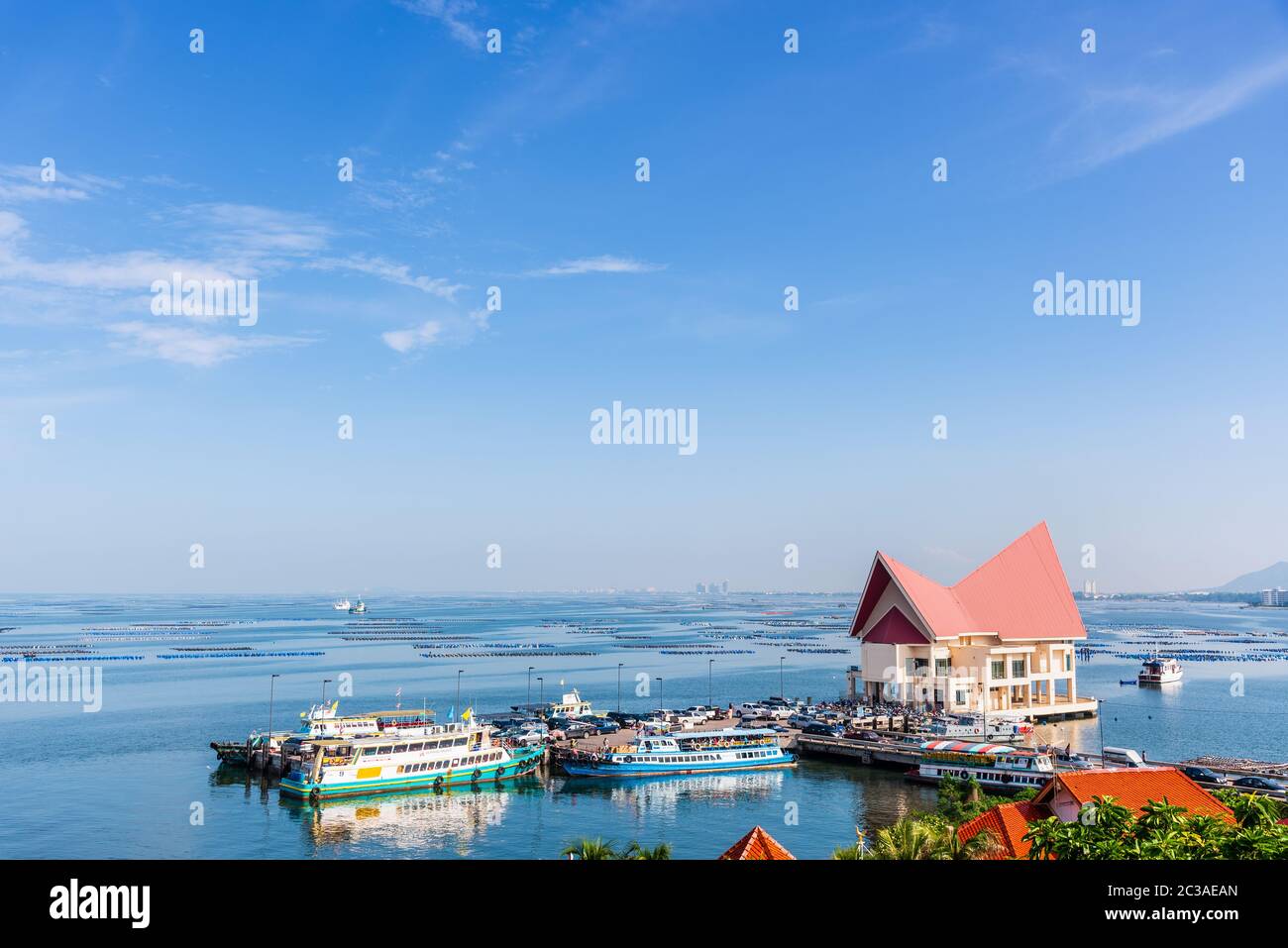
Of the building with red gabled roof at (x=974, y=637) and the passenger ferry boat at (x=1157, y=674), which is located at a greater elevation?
the building with red gabled roof at (x=974, y=637)

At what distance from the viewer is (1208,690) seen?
5612cm

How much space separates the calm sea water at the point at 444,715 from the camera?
2558 cm

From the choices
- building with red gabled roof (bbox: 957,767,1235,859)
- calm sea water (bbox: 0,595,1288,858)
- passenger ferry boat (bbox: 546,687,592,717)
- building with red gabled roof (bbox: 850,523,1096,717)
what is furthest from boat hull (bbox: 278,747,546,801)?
building with red gabled roof (bbox: 957,767,1235,859)

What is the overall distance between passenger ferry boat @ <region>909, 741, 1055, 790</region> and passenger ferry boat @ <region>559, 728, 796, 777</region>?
17.3 feet

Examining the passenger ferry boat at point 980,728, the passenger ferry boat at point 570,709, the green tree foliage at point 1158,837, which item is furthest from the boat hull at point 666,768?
the green tree foliage at point 1158,837

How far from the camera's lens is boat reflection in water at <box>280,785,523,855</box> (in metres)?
25.4

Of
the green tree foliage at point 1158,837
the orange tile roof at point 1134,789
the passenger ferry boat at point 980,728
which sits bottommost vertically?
the passenger ferry boat at point 980,728

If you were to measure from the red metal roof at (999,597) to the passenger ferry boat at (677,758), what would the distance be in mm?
11225

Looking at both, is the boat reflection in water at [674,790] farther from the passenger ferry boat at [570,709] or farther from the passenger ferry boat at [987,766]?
the passenger ferry boat at [570,709]

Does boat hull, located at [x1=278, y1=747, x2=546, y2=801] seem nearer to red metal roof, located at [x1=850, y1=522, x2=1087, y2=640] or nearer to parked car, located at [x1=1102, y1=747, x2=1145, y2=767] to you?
red metal roof, located at [x1=850, y1=522, x2=1087, y2=640]

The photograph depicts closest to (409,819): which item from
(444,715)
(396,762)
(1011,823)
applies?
(396,762)

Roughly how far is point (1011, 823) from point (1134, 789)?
208 centimetres

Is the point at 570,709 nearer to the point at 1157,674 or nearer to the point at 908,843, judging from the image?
the point at 1157,674
